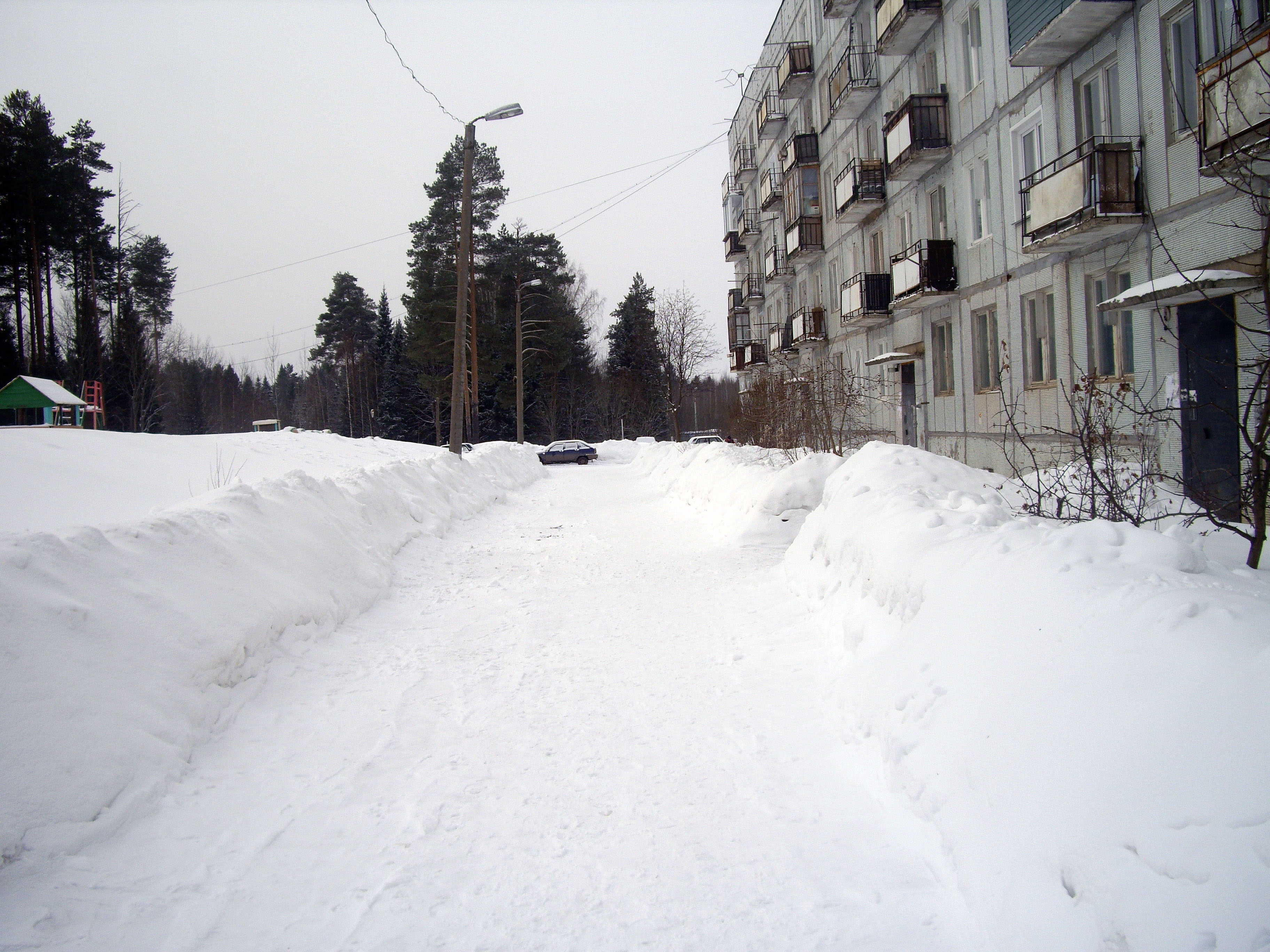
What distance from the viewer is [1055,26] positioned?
12.0 meters

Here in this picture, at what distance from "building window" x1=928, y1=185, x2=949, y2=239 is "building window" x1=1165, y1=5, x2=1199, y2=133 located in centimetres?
732

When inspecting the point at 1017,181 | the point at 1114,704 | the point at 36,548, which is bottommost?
the point at 1114,704

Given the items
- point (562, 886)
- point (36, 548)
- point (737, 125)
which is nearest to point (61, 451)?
point (36, 548)

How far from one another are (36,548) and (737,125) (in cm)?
4144

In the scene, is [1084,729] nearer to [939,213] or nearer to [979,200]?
[979,200]

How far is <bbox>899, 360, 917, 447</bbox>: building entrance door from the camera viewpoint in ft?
65.6

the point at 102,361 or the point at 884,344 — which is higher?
the point at 102,361

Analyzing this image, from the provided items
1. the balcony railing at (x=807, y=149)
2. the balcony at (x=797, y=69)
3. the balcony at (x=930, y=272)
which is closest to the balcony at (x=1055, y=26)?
the balcony at (x=930, y=272)

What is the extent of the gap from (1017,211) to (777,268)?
672 inches

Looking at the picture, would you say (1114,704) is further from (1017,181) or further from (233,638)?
(1017,181)

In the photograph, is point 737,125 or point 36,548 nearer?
point 36,548

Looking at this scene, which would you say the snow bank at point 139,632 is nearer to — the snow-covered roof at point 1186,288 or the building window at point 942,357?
the snow-covered roof at point 1186,288

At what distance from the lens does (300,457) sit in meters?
23.7

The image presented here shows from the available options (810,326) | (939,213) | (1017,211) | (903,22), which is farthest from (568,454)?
(1017,211)
